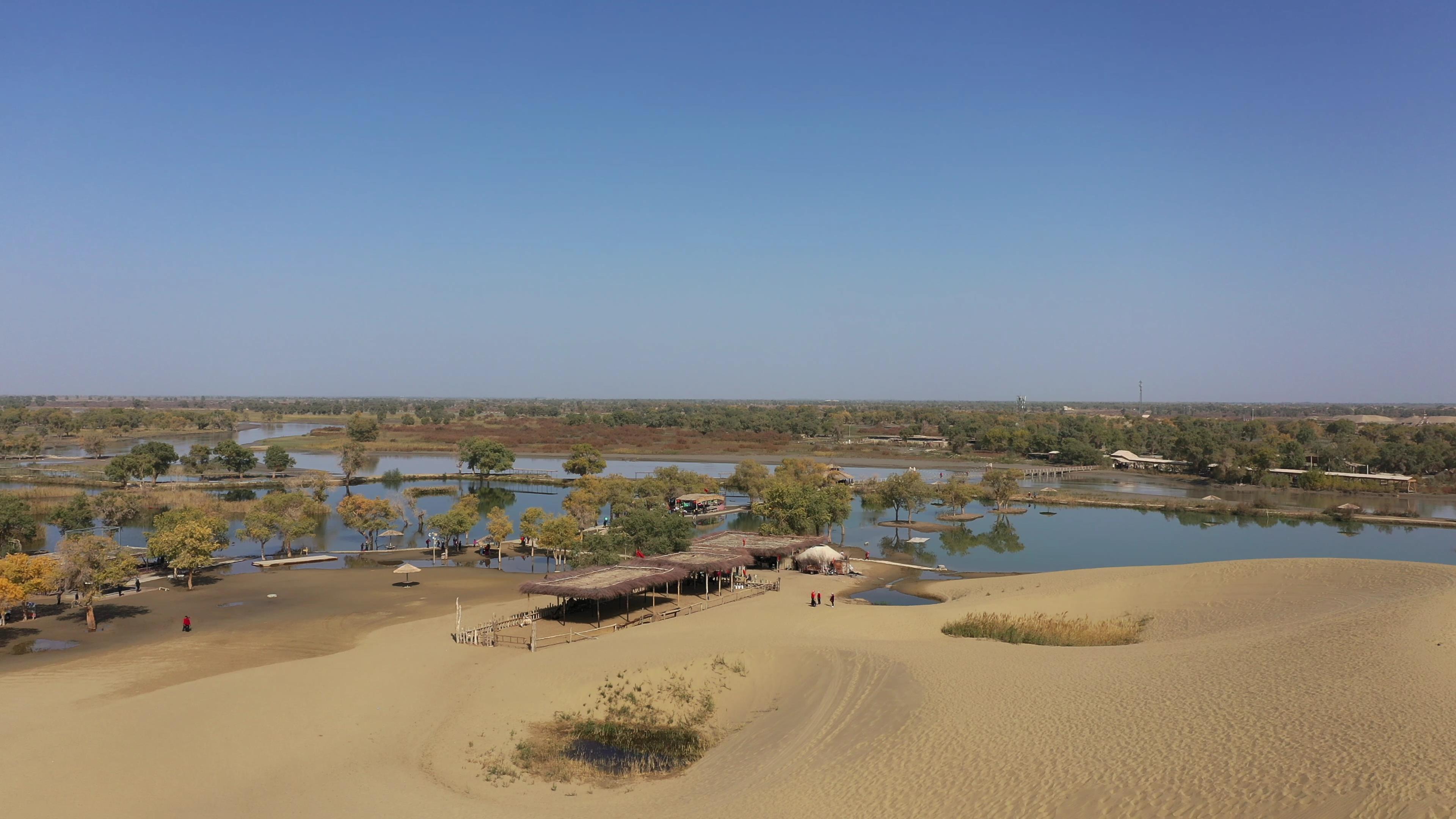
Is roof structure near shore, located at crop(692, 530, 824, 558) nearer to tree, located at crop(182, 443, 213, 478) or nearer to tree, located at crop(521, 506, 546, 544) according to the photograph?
tree, located at crop(521, 506, 546, 544)

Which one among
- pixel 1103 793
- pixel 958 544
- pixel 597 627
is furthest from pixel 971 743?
pixel 958 544

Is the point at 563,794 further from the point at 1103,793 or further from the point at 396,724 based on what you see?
the point at 1103,793

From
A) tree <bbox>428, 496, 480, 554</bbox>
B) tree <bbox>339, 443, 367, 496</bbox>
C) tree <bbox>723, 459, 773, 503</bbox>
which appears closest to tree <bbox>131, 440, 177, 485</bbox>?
tree <bbox>339, 443, 367, 496</bbox>

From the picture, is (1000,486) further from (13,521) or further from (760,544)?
(13,521)

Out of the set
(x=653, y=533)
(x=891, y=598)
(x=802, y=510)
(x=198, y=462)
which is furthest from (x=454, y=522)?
(x=198, y=462)

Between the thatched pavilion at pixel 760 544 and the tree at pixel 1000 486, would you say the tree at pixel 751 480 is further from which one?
the thatched pavilion at pixel 760 544

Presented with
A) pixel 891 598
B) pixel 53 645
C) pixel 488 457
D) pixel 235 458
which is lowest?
pixel 891 598

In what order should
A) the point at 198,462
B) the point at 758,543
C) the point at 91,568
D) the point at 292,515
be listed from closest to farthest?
the point at 91,568, the point at 758,543, the point at 292,515, the point at 198,462
